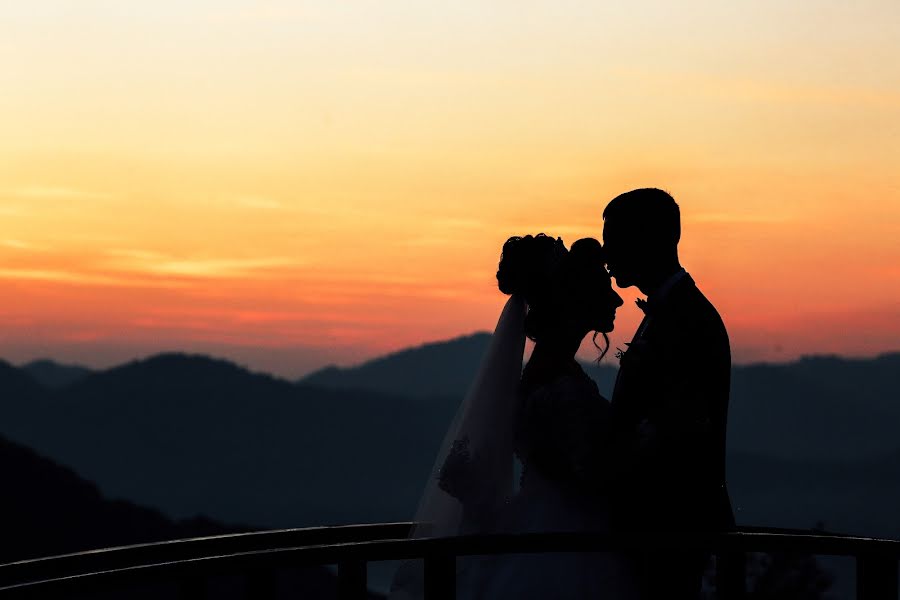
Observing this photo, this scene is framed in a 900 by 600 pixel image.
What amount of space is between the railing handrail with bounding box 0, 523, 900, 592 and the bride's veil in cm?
116

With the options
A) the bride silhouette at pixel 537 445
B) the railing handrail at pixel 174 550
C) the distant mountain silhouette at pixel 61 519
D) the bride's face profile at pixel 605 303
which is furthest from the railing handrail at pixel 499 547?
the distant mountain silhouette at pixel 61 519

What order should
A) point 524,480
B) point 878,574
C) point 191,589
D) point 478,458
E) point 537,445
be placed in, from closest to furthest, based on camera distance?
point 191,589, point 878,574, point 537,445, point 524,480, point 478,458

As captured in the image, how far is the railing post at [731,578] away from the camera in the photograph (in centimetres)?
638

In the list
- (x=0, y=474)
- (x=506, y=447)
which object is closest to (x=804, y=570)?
(x=506, y=447)

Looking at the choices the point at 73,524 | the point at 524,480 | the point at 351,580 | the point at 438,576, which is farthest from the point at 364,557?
the point at 73,524

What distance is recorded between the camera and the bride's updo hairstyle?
21.8 ft

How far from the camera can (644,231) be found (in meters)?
6.11

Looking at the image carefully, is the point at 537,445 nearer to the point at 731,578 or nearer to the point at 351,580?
the point at 731,578

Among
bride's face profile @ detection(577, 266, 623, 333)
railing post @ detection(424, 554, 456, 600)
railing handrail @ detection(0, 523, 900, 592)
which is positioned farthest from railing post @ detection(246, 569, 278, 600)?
bride's face profile @ detection(577, 266, 623, 333)

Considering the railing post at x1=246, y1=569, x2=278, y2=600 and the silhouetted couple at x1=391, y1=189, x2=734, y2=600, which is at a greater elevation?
the silhouetted couple at x1=391, y1=189, x2=734, y2=600

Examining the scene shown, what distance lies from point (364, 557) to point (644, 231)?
2025 millimetres

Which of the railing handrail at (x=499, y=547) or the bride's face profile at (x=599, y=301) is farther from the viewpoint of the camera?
the bride's face profile at (x=599, y=301)

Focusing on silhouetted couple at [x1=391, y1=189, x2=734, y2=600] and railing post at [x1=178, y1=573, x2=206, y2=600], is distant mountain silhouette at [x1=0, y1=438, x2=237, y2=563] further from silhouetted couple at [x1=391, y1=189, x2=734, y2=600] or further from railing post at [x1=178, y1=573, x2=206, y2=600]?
railing post at [x1=178, y1=573, x2=206, y2=600]

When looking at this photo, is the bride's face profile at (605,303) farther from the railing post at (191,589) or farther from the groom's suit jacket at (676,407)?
the railing post at (191,589)
